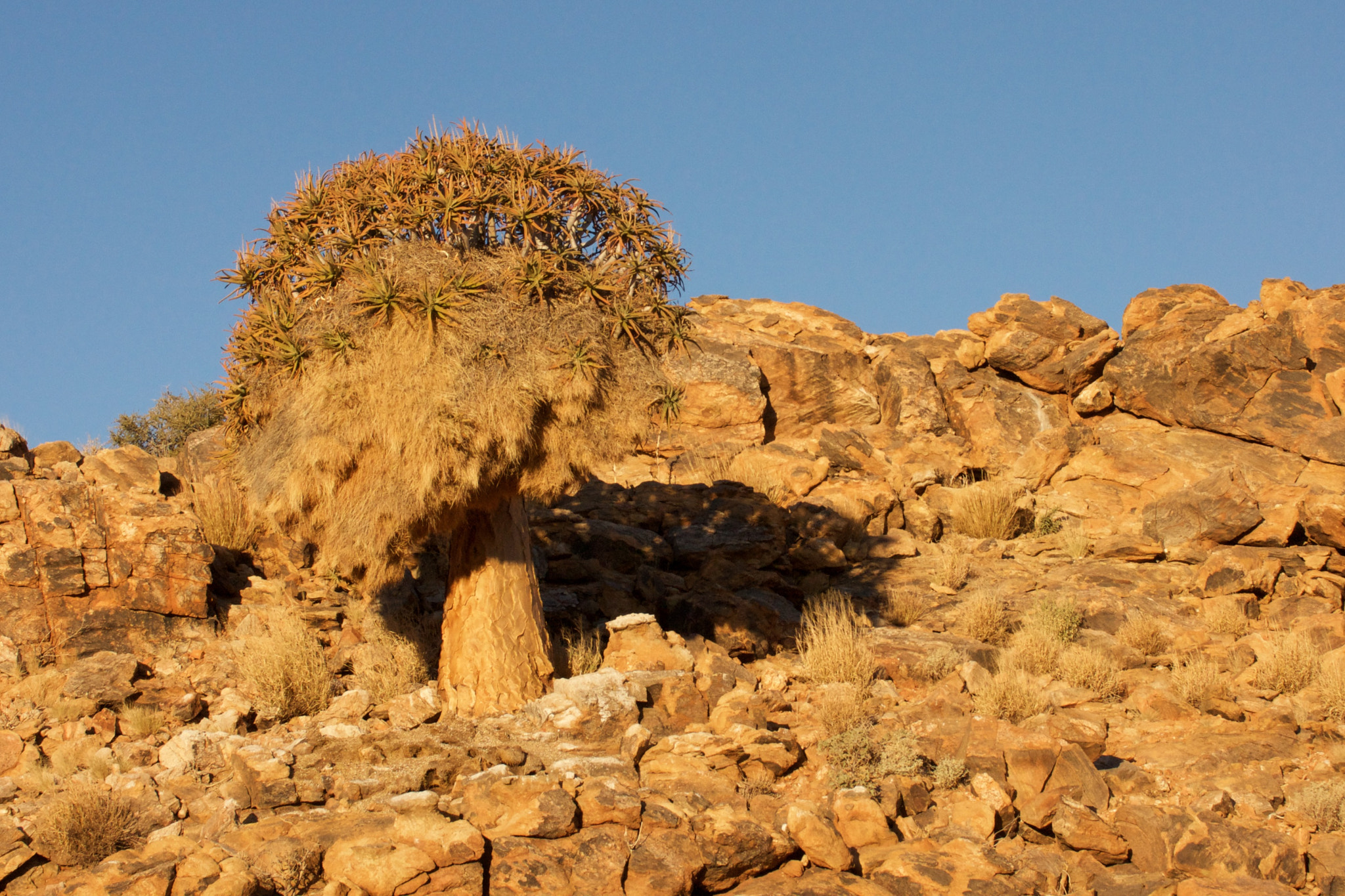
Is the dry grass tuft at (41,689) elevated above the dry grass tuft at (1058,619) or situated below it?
above

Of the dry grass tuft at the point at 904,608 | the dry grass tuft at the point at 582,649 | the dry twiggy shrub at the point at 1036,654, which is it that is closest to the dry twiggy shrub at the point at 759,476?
the dry grass tuft at the point at 904,608

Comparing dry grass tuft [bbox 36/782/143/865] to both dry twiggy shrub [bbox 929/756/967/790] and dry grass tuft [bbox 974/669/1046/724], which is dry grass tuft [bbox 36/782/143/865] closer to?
dry twiggy shrub [bbox 929/756/967/790]

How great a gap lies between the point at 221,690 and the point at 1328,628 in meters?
11.1

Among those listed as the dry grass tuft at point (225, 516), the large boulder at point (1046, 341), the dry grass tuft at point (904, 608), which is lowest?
the dry grass tuft at point (904, 608)

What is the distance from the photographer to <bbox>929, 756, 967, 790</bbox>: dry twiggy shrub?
7.65 metres

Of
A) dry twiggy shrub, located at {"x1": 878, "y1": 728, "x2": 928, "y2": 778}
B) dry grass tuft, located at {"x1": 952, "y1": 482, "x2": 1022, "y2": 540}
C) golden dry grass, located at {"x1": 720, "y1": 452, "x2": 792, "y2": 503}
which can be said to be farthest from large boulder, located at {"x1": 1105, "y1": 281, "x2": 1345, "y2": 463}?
dry twiggy shrub, located at {"x1": 878, "y1": 728, "x2": 928, "y2": 778}

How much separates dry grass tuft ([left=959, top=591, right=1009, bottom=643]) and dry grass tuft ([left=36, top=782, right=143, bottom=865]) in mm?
8533

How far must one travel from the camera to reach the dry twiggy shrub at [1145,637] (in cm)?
1127

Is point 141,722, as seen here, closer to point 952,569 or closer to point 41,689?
point 41,689

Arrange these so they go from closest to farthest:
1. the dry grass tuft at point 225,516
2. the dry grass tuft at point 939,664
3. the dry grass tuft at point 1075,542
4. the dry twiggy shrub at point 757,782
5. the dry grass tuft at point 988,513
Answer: the dry twiggy shrub at point 757,782 < the dry grass tuft at point 939,664 < the dry grass tuft at point 225,516 < the dry grass tuft at point 1075,542 < the dry grass tuft at point 988,513

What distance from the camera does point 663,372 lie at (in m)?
9.20

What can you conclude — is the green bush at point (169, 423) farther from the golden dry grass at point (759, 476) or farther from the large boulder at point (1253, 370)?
the large boulder at point (1253, 370)

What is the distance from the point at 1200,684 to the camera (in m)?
9.66

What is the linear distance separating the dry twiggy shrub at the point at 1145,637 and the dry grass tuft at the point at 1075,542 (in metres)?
3.11
